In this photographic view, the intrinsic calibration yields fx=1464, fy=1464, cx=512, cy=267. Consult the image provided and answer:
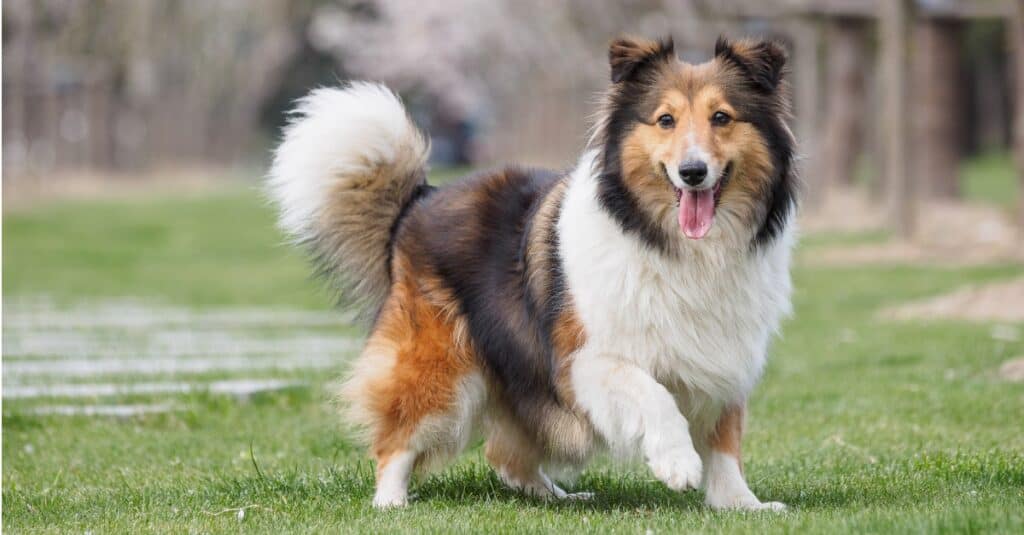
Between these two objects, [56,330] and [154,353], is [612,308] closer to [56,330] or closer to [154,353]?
[154,353]

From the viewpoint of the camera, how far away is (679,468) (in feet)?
16.6

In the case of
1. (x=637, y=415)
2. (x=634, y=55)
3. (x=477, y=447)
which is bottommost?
(x=477, y=447)

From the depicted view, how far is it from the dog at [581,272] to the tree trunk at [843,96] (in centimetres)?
1890

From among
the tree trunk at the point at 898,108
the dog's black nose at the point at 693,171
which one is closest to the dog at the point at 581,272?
the dog's black nose at the point at 693,171

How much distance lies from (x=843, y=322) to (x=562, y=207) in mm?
7382

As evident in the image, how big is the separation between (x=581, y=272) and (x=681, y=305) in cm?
40

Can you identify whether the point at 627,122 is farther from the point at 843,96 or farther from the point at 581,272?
the point at 843,96

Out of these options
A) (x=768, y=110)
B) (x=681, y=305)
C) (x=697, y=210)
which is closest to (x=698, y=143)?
(x=697, y=210)

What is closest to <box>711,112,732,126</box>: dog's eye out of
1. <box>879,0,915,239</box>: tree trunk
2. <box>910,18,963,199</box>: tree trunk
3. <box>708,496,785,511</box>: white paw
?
<box>708,496,785,511</box>: white paw

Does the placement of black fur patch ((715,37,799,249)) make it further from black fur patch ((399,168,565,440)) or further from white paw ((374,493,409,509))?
white paw ((374,493,409,509))

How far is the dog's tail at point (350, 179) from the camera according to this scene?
20.3 feet

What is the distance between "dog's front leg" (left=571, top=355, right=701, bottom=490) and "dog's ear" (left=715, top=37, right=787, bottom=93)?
45.8 inches

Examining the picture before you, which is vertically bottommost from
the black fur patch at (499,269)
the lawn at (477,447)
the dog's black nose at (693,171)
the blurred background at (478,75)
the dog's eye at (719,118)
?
the blurred background at (478,75)

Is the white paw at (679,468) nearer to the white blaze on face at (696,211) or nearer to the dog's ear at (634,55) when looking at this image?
the white blaze on face at (696,211)
